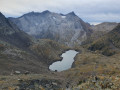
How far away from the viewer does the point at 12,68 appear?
97.9m

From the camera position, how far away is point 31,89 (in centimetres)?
5834

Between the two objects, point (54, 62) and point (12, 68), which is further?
point (54, 62)

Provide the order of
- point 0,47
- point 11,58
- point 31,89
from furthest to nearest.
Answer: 1. point 0,47
2. point 11,58
3. point 31,89

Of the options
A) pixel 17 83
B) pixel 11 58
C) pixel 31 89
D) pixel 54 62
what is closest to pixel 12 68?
pixel 11 58

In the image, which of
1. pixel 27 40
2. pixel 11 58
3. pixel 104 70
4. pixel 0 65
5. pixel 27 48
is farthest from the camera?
pixel 27 40

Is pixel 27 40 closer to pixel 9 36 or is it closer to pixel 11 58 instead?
pixel 9 36

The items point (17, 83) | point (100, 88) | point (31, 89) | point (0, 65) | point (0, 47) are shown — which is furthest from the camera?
point (0, 47)

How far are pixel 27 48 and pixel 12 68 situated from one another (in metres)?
80.6

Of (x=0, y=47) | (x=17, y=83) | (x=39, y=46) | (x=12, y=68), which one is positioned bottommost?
(x=17, y=83)

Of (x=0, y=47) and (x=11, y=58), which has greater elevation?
(x=0, y=47)

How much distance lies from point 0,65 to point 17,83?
3767cm

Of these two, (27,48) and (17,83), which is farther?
(27,48)

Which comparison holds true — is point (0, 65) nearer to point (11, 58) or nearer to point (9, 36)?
point (11, 58)

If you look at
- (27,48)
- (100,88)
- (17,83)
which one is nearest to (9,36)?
(27,48)
